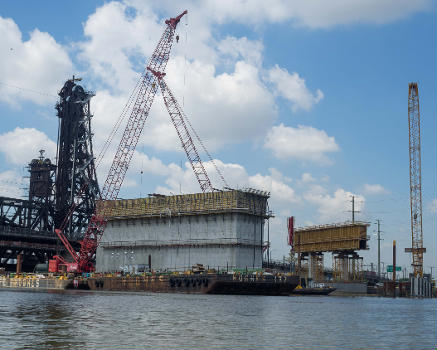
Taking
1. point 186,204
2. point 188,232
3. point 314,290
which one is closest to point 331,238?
point 314,290

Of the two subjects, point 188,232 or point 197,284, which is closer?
point 197,284

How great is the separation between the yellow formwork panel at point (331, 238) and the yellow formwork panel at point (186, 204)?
56.5ft

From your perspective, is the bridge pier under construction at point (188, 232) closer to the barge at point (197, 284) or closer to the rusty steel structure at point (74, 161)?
the barge at point (197, 284)

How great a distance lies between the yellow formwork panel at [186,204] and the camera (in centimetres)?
11994

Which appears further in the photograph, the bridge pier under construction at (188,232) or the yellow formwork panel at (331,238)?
the yellow formwork panel at (331,238)

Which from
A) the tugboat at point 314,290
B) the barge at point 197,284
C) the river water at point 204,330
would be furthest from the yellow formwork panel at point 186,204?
the river water at point 204,330

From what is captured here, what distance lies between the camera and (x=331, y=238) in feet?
428

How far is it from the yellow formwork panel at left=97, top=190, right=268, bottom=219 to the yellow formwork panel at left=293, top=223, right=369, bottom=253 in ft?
56.5

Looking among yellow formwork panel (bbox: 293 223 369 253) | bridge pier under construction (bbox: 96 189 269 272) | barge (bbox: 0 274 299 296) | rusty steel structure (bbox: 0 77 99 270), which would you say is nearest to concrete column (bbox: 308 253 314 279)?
yellow formwork panel (bbox: 293 223 369 253)

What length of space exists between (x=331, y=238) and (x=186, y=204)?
1276 inches

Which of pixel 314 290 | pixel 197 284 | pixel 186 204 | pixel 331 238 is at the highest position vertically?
pixel 186 204

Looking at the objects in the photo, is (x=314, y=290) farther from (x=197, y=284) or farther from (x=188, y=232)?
(x=188, y=232)

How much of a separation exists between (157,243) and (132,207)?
38.9 feet

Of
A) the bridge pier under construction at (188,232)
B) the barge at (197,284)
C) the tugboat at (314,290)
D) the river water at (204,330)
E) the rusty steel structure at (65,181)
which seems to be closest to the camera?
the river water at (204,330)
